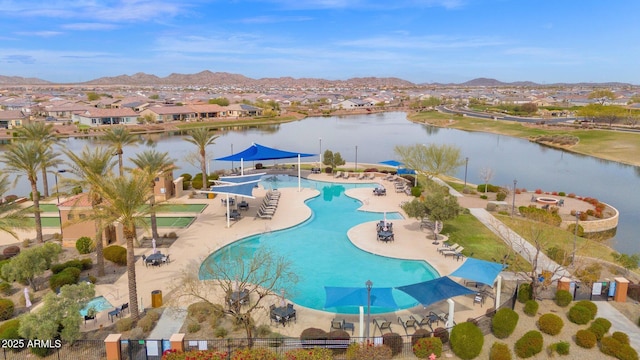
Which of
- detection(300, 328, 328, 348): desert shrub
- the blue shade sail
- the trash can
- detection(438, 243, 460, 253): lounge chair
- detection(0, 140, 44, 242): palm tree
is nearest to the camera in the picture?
detection(300, 328, 328, 348): desert shrub

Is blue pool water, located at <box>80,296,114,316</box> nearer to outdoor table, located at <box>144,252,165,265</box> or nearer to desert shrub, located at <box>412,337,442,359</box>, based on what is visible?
outdoor table, located at <box>144,252,165,265</box>

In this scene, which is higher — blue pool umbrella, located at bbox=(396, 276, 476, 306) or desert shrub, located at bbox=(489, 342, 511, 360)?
blue pool umbrella, located at bbox=(396, 276, 476, 306)

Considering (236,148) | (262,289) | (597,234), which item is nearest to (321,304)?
(262,289)

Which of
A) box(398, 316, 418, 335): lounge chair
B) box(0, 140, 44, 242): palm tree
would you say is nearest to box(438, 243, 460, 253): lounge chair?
box(398, 316, 418, 335): lounge chair

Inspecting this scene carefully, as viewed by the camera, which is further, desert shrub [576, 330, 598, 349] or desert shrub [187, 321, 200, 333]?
desert shrub [187, 321, 200, 333]

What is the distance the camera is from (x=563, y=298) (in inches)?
695

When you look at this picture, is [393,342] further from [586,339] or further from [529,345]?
[586,339]

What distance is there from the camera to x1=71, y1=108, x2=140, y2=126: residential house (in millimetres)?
89438

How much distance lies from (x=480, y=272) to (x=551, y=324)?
2.96 m

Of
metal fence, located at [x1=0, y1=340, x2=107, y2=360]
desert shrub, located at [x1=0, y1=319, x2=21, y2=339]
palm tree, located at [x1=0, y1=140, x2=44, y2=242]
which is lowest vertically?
metal fence, located at [x1=0, y1=340, x2=107, y2=360]

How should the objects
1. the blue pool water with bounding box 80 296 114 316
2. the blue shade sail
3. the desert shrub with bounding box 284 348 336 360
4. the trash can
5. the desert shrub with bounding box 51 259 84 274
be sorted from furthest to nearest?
the blue shade sail < the desert shrub with bounding box 51 259 84 274 < the trash can < the blue pool water with bounding box 80 296 114 316 < the desert shrub with bounding box 284 348 336 360

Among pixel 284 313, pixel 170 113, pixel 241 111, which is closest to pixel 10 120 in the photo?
pixel 170 113

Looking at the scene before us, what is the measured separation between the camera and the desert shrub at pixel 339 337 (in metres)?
14.3

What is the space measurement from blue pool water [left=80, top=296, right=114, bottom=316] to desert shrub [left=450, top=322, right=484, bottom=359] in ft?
42.3
